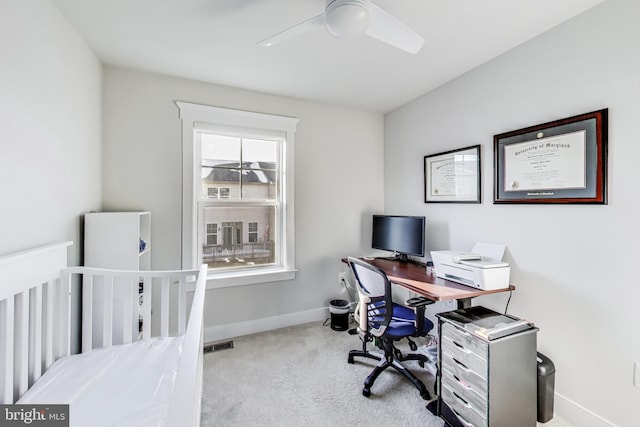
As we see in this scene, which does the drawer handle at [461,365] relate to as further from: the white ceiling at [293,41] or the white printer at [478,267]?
the white ceiling at [293,41]

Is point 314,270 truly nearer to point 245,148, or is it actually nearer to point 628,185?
point 245,148

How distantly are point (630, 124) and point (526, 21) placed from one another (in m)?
0.84

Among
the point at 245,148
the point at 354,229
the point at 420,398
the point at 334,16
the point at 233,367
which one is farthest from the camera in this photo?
the point at 354,229

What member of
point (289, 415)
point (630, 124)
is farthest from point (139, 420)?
point (630, 124)

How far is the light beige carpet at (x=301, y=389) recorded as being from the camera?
65.2 inches

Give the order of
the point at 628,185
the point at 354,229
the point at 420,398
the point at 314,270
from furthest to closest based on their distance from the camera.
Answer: the point at 354,229 → the point at 314,270 → the point at 420,398 → the point at 628,185

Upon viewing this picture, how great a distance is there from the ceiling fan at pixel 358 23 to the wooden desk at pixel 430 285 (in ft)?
4.93

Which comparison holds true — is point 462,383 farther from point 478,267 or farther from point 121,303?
point 121,303

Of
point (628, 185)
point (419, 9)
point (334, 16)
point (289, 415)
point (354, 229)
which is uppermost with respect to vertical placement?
point (419, 9)

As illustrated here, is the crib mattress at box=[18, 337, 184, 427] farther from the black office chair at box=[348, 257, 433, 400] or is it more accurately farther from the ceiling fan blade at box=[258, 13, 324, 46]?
the ceiling fan blade at box=[258, 13, 324, 46]

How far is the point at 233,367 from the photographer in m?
2.16

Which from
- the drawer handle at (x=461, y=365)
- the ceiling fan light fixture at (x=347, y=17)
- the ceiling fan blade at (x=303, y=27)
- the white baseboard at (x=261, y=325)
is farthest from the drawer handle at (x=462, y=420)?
the ceiling fan blade at (x=303, y=27)

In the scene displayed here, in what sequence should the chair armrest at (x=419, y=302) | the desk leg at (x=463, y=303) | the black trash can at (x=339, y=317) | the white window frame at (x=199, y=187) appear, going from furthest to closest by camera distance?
1. the black trash can at (x=339, y=317)
2. the white window frame at (x=199, y=187)
3. the desk leg at (x=463, y=303)
4. the chair armrest at (x=419, y=302)

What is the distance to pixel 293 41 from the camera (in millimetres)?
1885
